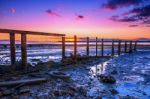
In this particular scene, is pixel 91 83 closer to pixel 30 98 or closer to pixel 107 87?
pixel 107 87

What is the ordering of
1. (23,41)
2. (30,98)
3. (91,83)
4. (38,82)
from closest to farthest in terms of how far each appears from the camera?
1. (30,98)
2. (38,82)
3. (91,83)
4. (23,41)

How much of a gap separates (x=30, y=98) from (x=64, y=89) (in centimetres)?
146

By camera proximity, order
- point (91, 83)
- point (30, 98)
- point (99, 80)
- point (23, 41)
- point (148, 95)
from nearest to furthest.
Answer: point (30, 98) → point (148, 95) → point (91, 83) → point (99, 80) → point (23, 41)

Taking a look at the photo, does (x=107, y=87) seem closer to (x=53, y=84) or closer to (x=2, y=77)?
(x=53, y=84)

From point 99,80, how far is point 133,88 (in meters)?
1.62

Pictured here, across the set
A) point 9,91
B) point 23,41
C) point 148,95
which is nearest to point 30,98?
point 9,91

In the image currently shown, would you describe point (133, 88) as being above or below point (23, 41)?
below

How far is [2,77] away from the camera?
332 inches

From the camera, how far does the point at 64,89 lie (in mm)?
7191

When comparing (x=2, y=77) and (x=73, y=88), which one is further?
(x=2, y=77)

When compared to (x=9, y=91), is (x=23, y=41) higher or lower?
higher

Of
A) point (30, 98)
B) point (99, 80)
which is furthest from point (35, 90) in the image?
point (99, 80)

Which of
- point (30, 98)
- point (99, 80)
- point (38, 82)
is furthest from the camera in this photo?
point (99, 80)

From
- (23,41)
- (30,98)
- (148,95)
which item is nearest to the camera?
(30,98)
